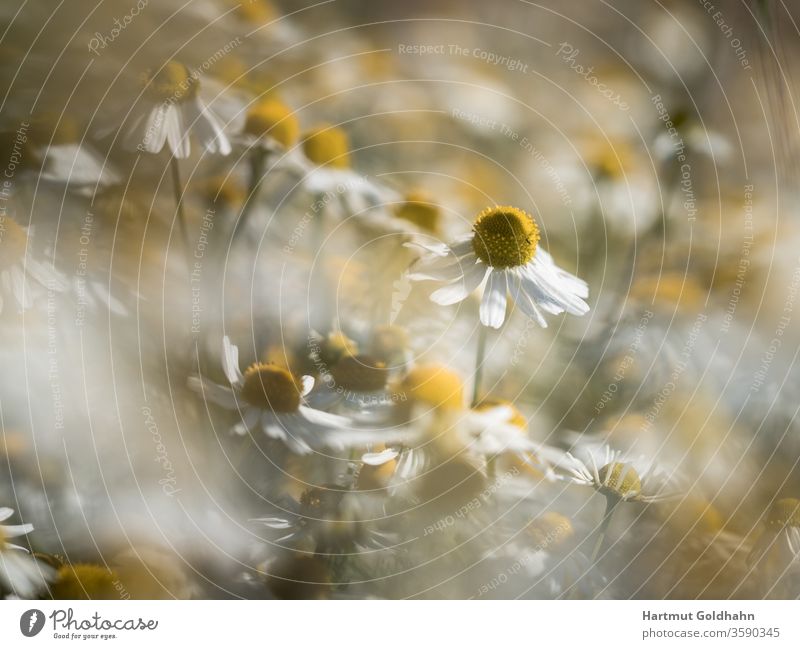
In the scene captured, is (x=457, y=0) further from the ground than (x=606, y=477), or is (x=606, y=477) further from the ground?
(x=457, y=0)

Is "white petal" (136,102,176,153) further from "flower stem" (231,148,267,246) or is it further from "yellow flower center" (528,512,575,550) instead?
"yellow flower center" (528,512,575,550)

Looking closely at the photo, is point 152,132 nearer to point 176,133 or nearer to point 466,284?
point 176,133

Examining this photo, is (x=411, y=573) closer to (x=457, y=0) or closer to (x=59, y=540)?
(x=59, y=540)

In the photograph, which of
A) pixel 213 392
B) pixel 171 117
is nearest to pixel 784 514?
pixel 213 392

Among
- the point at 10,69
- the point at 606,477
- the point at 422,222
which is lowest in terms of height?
the point at 606,477

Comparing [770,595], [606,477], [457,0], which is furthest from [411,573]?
[457,0]
